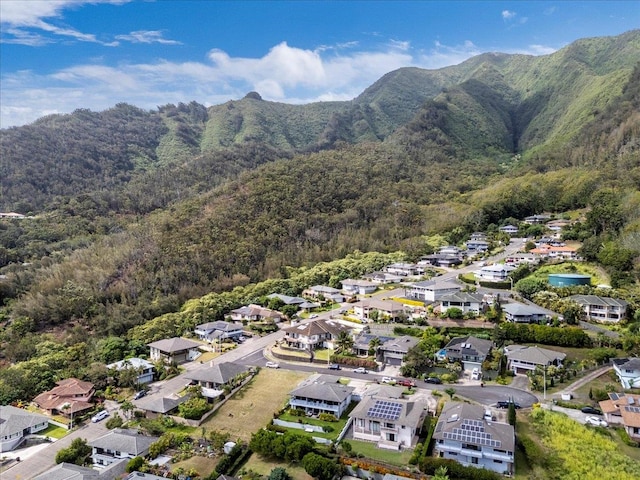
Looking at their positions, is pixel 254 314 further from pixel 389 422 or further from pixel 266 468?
pixel 389 422

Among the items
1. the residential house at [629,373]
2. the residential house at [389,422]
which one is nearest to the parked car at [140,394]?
the residential house at [389,422]

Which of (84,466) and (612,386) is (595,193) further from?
(84,466)

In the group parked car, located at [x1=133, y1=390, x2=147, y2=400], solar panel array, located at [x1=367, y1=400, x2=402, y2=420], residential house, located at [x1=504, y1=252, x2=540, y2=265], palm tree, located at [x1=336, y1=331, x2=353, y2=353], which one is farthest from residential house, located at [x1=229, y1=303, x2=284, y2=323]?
residential house, located at [x1=504, y1=252, x2=540, y2=265]

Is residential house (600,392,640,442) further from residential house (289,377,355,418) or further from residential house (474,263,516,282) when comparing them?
residential house (474,263,516,282)

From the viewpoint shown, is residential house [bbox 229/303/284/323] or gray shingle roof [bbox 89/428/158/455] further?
residential house [bbox 229/303/284/323]

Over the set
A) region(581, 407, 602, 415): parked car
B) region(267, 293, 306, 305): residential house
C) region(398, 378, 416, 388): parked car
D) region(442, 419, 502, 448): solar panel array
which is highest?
region(442, 419, 502, 448): solar panel array

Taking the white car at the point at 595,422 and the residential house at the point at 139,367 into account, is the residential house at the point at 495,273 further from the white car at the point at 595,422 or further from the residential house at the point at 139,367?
the residential house at the point at 139,367

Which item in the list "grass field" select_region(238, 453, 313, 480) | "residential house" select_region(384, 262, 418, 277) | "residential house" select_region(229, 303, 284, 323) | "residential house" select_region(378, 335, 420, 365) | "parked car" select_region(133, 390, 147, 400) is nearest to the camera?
"grass field" select_region(238, 453, 313, 480)
